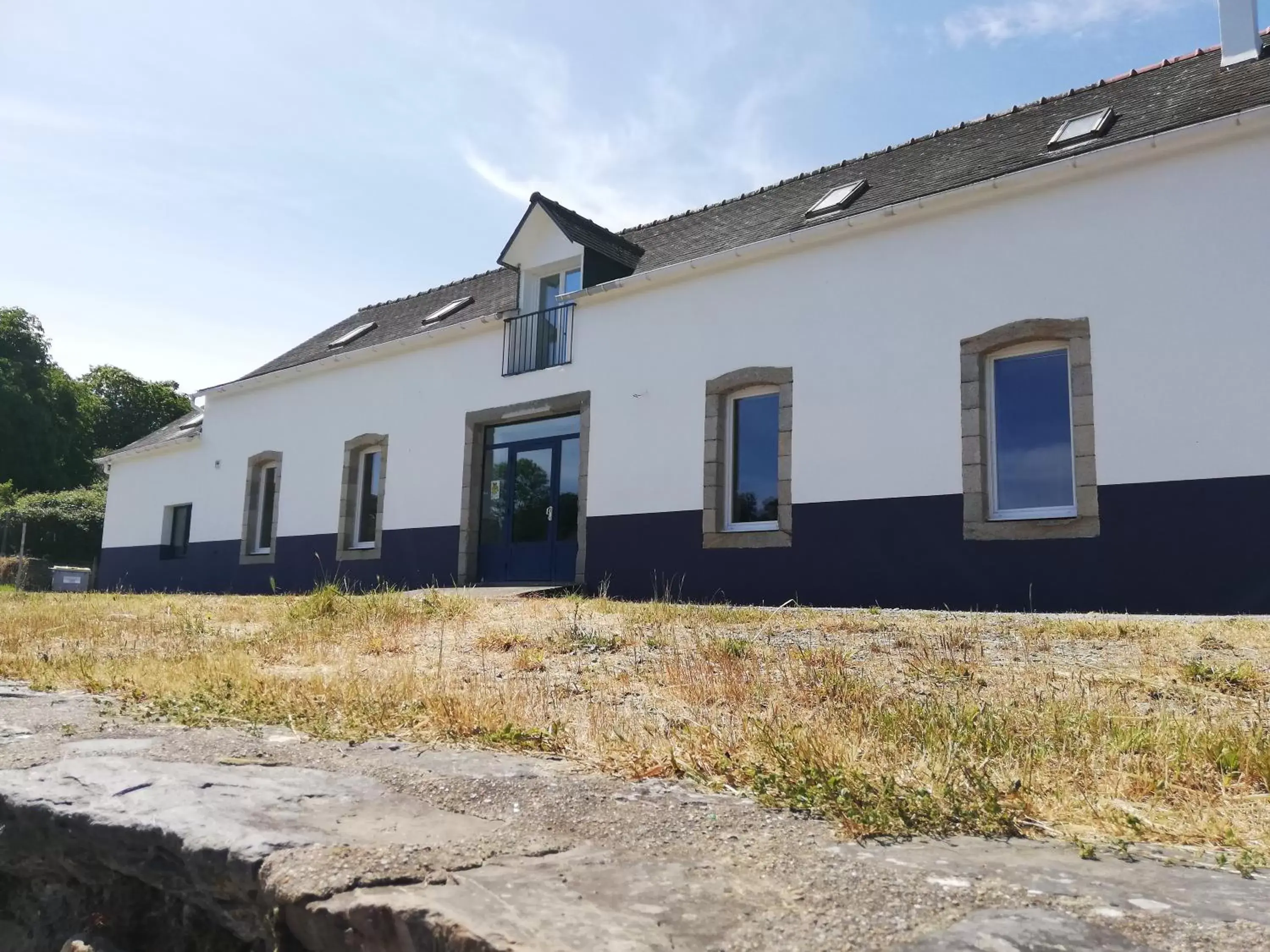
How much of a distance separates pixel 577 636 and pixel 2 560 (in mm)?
24439

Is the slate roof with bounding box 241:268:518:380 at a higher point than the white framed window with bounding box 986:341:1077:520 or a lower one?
higher

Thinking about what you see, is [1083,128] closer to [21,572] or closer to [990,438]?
[990,438]

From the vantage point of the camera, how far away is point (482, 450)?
15023 mm

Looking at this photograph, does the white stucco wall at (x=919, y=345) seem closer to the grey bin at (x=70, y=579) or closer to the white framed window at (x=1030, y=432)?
the white framed window at (x=1030, y=432)

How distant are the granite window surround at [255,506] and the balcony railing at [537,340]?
6098 mm

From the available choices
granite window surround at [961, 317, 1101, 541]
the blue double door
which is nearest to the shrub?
the blue double door

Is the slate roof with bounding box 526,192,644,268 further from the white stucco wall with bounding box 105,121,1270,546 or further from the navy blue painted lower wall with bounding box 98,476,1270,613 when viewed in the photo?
the navy blue painted lower wall with bounding box 98,476,1270,613

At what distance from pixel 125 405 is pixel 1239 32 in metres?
52.8

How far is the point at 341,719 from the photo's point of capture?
3916 millimetres

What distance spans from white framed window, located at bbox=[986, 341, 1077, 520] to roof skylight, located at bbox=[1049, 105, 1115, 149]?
90.2 inches

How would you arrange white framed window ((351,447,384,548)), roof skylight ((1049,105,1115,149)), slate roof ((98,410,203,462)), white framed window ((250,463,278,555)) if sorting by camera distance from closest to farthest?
roof skylight ((1049,105,1115,149)) < white framed window ((351,447,384,548)) < white framed window ((250,463,278,555)) < slate roof ((98,410,203,462))

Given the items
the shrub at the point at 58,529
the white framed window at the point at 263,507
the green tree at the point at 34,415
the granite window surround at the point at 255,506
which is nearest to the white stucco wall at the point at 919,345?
the granite window surround at the point at 255,506

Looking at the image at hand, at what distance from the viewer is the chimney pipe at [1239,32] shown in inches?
402

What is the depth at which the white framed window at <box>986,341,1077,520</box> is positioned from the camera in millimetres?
9430
